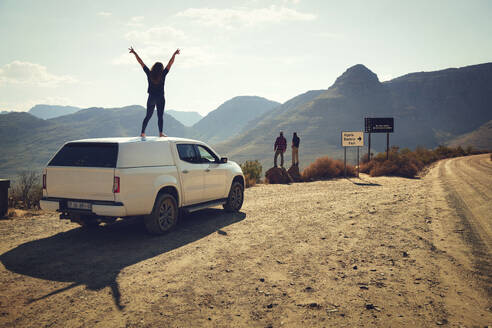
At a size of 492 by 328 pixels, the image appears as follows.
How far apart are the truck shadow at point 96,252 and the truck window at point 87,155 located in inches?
57.4

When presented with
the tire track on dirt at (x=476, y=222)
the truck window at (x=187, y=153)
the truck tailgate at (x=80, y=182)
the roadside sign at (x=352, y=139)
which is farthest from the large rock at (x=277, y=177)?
the truck tailgate at (x=80, y=182)

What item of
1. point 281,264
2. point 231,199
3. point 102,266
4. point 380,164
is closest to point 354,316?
point 281,264

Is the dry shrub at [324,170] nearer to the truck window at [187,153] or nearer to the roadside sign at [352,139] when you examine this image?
the roadside sign at [352,139]

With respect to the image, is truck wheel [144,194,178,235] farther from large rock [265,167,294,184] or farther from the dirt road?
large rock [265,167,294,184]

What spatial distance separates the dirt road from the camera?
3508mm

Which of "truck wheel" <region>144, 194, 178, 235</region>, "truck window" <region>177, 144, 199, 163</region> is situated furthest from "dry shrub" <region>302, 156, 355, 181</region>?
"truck wheel" <region>144, 194, 178, 235</region>

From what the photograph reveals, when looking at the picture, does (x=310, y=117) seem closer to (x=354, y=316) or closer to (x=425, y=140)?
(x=425, y=140)

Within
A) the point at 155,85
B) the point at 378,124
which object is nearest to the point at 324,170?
the point at 378,124

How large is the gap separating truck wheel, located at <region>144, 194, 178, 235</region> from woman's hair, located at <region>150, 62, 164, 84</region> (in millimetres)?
3793

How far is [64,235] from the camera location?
6805mm

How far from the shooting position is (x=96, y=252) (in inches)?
224

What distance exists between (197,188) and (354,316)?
4.73 m

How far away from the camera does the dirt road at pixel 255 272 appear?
11.5 ft

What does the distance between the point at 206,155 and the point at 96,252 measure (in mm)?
3408
